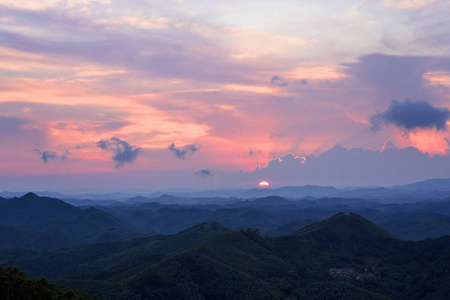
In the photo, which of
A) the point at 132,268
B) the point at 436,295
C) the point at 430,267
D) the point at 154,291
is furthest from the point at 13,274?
the point at 430,267

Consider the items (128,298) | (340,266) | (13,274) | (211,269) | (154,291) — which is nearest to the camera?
(13,274)

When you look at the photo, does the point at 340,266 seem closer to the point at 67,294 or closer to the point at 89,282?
the point at 89,282

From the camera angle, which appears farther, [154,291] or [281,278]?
[281,278]

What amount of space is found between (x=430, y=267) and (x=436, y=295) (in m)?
27.9

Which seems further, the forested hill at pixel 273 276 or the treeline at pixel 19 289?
the forested hill at pixel 273 276

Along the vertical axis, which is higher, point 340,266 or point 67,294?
point 67,294

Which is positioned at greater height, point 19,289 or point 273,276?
→ point 19,289

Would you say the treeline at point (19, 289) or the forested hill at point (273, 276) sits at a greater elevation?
the treeline at point (19, 289)

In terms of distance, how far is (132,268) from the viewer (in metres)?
183

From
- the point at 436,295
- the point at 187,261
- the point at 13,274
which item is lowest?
the point at 436,295

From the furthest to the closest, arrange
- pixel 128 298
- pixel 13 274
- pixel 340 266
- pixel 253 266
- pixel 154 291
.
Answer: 1. pixel 340 266
2. pixel 253 266
3. pixel 154 291
4. pixel 128 298
5. pixel 13 274

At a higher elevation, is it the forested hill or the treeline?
the treeline

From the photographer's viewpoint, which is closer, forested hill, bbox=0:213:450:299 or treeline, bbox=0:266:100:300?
treeline, bbox=0:266:100:300

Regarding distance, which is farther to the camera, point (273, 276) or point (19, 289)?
point (273, 276)
